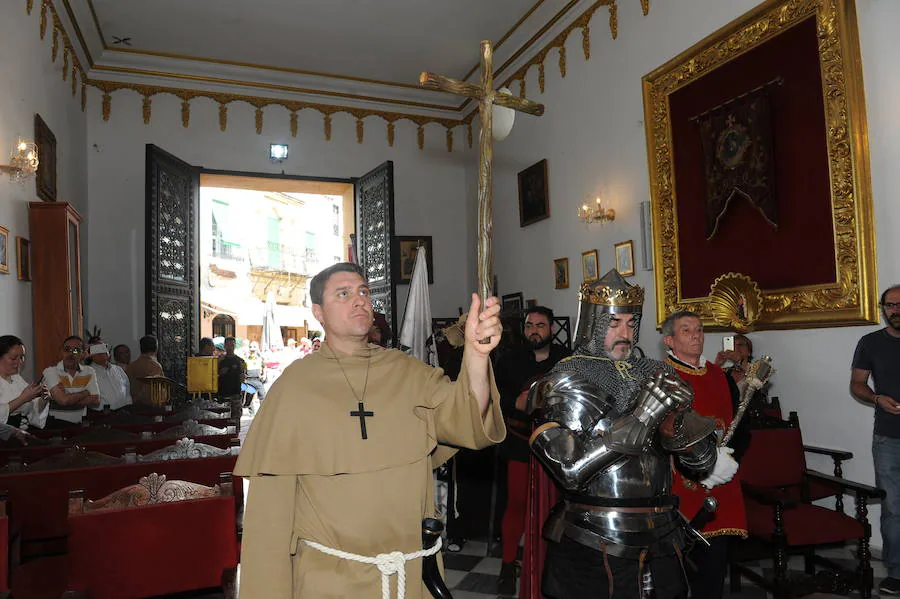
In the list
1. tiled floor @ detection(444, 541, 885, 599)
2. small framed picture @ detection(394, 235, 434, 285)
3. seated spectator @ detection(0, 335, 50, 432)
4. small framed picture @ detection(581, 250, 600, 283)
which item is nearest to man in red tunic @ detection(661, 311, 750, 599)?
tiled floor @ detection(444, 541, 885, 599)

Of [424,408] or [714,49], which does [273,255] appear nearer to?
[714,49]

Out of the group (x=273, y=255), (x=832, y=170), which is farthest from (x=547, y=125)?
(x=273, y=255)

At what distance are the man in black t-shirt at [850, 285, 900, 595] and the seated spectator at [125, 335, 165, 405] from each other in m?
8.22

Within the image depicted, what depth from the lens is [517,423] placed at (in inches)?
177

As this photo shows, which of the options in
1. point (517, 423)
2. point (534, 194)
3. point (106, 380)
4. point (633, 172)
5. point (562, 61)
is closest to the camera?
point (517, 423)

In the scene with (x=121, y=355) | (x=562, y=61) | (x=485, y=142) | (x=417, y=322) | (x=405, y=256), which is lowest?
(x=121, y=355)

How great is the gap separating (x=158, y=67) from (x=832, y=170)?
10413 mm

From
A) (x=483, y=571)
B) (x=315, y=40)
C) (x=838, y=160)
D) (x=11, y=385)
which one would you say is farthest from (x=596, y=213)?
(x=11, y=385)

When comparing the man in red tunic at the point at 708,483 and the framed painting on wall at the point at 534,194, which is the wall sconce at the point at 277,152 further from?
the man in red tunic at the point at 708,483

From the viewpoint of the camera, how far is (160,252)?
10.2 m

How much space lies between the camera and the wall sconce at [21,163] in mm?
6516

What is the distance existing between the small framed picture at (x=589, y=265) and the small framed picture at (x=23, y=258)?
6545 millimetres

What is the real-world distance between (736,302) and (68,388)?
21.3 feet

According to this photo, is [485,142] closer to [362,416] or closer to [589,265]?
[362,416]
